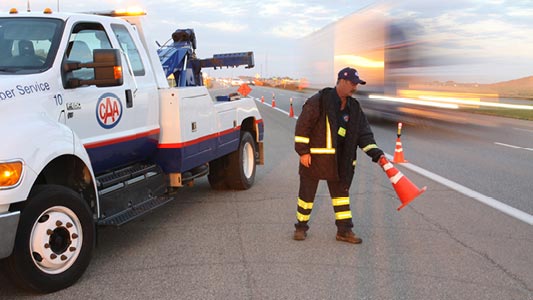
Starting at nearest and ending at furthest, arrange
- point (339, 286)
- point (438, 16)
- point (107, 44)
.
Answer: point (339, 286), point (107, 44), point (438, 16)

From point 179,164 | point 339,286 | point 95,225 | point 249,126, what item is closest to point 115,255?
point 95,225

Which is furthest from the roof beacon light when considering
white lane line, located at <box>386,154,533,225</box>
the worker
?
white lane line, located at <box>386,154,533,225</box>

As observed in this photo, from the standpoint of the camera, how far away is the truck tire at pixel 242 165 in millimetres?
8062

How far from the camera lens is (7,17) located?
505cm

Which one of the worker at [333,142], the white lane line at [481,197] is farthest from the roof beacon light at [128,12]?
the white lane line at [481,197]

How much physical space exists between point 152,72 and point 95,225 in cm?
198

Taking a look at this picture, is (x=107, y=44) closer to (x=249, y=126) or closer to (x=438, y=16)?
(x=249, y=126)

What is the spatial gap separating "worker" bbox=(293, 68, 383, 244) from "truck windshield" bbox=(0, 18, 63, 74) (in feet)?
7.97

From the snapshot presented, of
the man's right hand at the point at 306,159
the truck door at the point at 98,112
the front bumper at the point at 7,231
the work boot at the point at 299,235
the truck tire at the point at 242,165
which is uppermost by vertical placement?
the truck door at the point at 98,112

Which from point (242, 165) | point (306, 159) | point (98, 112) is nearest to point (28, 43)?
point (98, 112)

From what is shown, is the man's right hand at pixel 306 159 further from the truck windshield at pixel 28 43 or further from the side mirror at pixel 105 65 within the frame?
the truck windshield at pixel 28 43

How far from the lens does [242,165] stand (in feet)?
26.9

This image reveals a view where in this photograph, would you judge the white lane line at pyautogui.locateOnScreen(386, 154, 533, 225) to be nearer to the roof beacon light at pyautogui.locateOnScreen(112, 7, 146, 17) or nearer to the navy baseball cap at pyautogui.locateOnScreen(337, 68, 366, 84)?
the navy baseball cap at pyautogui.locateOnScreen(337, 68, 366, 84)

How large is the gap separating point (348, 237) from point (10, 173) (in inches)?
128
